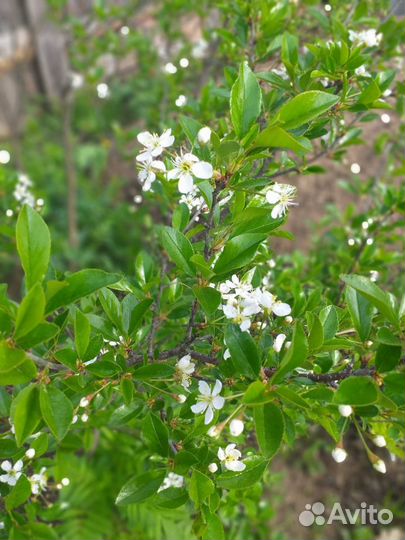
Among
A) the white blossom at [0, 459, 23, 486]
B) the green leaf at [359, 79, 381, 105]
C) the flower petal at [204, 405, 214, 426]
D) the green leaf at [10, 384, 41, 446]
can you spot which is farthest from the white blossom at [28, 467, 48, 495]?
the green leaf at [359, 79, 381, 105]

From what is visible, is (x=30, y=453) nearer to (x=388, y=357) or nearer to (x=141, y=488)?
(x=141, y=488)

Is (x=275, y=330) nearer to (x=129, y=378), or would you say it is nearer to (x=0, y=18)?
(x=129, y=378)

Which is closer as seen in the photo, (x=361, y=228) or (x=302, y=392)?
(x=302, y=392)

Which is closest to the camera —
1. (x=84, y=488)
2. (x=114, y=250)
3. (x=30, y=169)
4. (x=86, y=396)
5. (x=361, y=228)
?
(x=86, y=396)

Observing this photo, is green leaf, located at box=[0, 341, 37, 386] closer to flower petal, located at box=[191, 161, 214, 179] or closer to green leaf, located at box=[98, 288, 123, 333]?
green leaf, located at box=[98, 288, 123, 333]

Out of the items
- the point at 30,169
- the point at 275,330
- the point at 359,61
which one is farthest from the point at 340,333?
the point at 30,169

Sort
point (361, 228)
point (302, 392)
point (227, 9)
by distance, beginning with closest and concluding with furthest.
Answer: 1. point (302, 392)
2. point (227, 9)
3. point (361, 228)

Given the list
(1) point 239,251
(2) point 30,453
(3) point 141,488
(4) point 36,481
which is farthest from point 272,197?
(4) point 36,481
